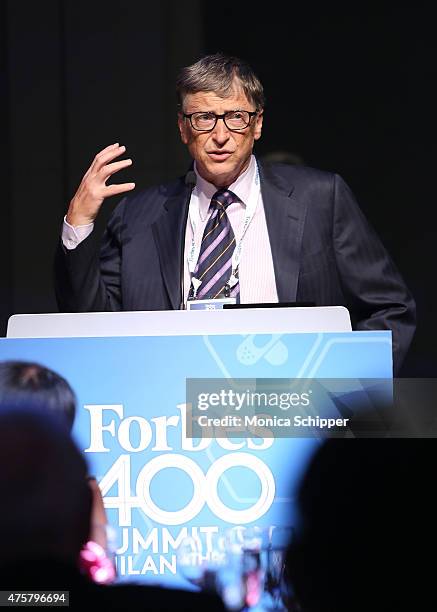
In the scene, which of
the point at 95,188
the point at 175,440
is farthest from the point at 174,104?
the point at 175,440

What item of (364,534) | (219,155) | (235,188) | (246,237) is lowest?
(364,534)

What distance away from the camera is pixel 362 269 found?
289 cm

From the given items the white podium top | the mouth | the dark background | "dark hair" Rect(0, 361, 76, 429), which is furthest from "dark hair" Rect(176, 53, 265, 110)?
the dark background

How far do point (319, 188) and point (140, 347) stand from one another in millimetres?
1108

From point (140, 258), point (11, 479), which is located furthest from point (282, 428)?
point (140, 258)

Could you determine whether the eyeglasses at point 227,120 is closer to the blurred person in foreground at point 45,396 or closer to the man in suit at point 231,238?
the man in suit at point 231,238

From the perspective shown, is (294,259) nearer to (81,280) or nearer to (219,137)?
(219,137)

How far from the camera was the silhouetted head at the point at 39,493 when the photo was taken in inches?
71.8

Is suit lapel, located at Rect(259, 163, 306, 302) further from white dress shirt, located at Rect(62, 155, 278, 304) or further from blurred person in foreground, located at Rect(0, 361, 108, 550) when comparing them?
blurred person in foreground, located at Rect(0, 361, 108, 550)

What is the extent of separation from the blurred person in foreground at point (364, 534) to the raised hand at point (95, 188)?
0.96 m

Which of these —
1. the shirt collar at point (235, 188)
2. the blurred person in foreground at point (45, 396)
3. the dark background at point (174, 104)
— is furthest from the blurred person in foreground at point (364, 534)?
the dark background at point (174, 104)

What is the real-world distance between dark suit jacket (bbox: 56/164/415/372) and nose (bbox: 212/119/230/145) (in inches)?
8.0

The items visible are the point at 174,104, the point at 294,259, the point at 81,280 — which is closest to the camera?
the point at 81,280

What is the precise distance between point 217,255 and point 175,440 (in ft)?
3.06
